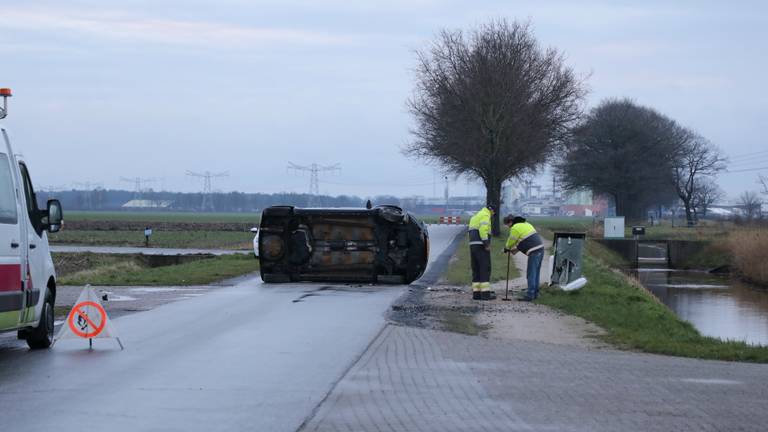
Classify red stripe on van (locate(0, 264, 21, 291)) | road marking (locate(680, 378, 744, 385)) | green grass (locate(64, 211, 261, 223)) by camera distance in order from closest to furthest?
road marking (locate(680, 378, 744, 385)) → red stripe on van (locate(0, 264, 21, 291)) → green grass (locate(64, 211, 261, 223))

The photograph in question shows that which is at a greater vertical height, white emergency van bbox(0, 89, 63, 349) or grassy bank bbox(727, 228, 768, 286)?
white emergency van bbox(0, 89, 63, 349)

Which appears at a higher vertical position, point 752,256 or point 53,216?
point 53,216

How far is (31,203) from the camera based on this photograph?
13.5 meters

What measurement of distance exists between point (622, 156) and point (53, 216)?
78.9m

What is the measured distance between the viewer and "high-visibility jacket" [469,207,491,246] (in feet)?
70.8

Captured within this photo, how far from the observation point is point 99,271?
3294cm

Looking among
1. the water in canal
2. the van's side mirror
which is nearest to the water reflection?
the water in canal

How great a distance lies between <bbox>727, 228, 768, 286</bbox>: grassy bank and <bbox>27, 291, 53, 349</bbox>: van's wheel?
38.1 meters

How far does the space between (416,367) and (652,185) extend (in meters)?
81.0

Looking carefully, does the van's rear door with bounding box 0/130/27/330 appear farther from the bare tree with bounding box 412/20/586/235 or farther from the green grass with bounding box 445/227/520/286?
the bare tree with bounding box 412/20/586/235

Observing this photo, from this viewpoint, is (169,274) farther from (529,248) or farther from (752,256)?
(752,256)

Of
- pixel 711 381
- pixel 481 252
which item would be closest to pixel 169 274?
pixel 481 252

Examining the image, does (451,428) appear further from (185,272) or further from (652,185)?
(652,185)

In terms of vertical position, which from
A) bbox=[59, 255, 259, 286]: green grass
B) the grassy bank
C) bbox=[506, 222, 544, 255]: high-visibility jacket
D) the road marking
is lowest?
the grassy bank
